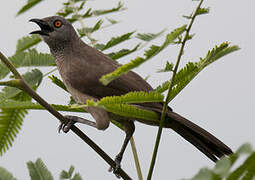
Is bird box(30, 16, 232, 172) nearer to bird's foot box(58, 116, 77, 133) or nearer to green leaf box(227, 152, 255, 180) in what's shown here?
bird's foot box(58, 116, 77, 133)

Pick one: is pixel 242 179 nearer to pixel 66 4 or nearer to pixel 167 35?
pixel 167 35

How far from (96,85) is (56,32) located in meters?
0.83

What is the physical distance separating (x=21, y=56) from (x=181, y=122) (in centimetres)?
119

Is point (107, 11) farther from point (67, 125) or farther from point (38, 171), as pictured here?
point (38, 171)

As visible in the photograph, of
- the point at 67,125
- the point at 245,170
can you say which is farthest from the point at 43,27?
the point at 245,170

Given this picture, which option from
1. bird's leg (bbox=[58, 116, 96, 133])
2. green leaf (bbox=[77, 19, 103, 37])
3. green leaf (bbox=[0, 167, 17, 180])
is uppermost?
green leaf (bbox=[77, 19, 103, 37])

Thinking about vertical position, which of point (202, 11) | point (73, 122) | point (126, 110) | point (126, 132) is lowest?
point (126, 132)

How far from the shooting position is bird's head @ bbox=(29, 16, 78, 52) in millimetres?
3674

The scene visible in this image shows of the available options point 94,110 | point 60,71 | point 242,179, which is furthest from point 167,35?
point 60,71

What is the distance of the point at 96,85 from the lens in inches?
128

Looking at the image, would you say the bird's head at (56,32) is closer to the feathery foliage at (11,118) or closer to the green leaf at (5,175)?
the feathery foliage at (11,118)

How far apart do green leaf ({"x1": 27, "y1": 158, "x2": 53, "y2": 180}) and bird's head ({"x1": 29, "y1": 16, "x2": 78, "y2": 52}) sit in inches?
66.5

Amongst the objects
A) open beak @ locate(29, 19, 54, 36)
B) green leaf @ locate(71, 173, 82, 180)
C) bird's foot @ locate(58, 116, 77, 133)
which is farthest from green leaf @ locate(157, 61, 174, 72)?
open beak @ locate(29, 19, 54, 36)

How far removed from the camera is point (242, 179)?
139 centimetres
